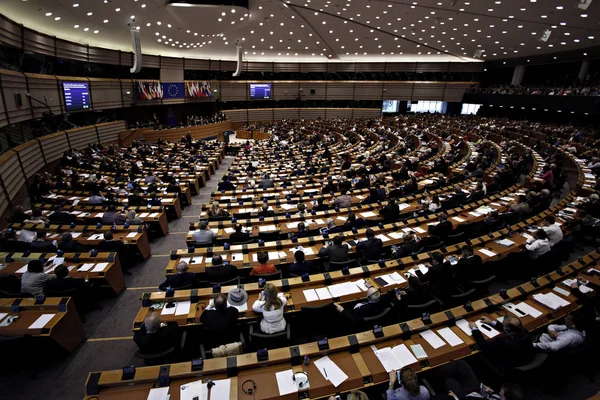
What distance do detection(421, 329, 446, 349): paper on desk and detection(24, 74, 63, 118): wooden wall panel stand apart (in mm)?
17740

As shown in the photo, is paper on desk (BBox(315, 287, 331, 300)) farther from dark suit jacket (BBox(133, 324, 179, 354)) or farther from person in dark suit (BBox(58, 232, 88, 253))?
person in dark suit (BBox(58, 232, 88, 253))

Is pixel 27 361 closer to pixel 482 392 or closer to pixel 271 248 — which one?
pixel 271 248

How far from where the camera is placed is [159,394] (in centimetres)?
375


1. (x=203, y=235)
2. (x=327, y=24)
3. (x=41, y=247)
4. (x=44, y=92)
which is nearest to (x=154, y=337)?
(x=203, y=235)

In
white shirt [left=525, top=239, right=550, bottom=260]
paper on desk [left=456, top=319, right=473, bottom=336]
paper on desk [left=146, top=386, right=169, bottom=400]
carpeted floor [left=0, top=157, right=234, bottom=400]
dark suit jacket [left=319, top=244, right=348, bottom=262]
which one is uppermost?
white shirt [left=525, top=239, right=550, bottom=260]

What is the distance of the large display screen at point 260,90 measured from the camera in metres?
36.4

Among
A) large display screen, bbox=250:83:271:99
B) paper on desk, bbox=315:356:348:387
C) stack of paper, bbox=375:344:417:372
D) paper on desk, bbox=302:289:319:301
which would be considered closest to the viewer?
paper on desk, bbox=315:356:348:387

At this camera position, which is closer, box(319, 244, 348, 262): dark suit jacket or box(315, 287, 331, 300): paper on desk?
box(315, 287, 331, 300): paper on desk

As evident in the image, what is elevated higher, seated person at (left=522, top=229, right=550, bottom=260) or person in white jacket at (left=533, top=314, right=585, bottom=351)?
seated person at (left=522, top=229, right=550, bottom=260)

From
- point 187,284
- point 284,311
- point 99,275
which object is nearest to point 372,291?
point 284,311

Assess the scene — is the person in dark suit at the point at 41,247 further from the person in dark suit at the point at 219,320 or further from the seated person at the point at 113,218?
the person in dark suit at the point at 219,320

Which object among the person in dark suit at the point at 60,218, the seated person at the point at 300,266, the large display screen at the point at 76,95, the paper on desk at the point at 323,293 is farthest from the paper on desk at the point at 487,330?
the large display screen at the point at 76,95

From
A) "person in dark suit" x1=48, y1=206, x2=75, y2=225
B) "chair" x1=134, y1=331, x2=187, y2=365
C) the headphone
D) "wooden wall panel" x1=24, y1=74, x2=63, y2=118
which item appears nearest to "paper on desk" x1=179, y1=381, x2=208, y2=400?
the headphone

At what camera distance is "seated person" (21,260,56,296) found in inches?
227
